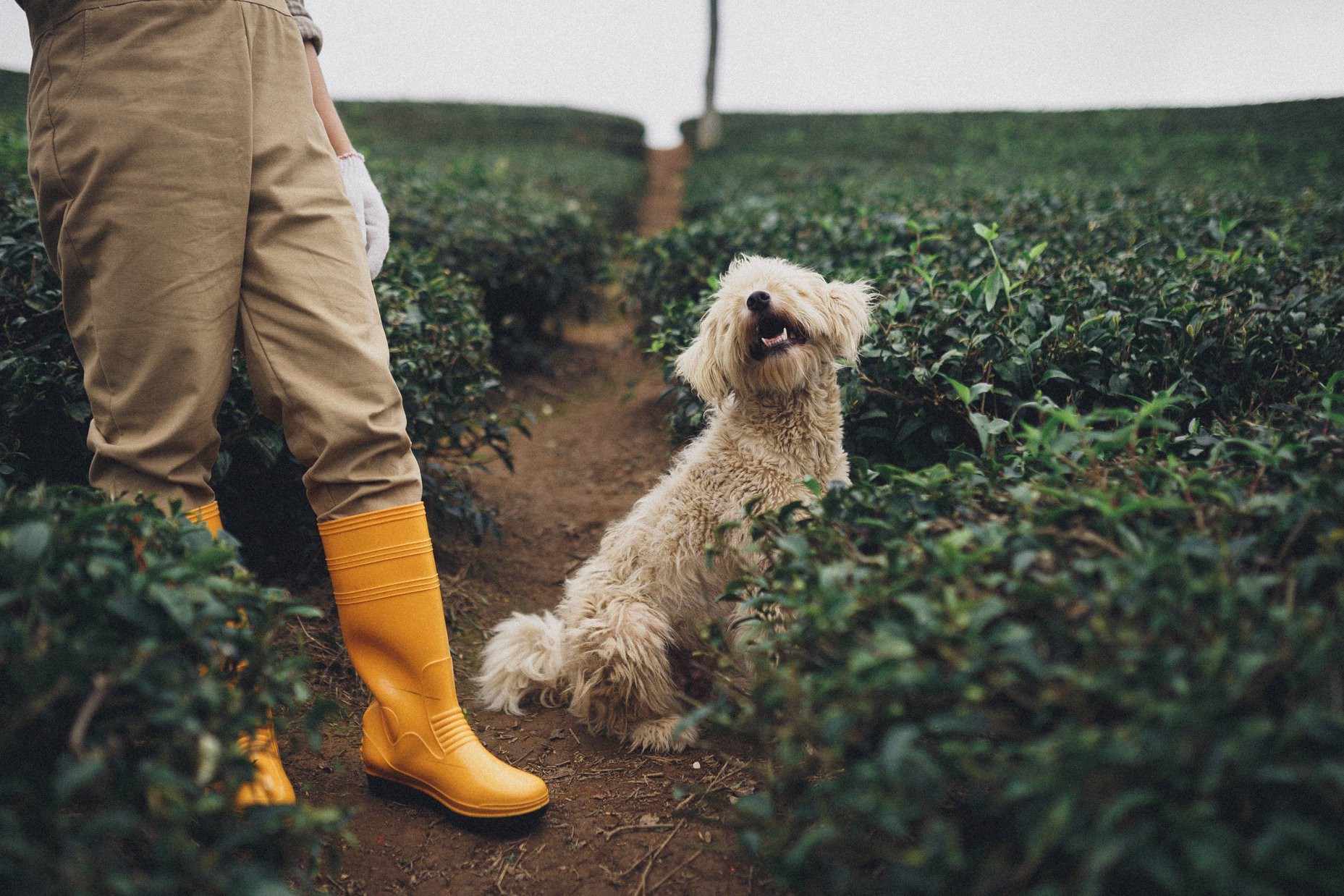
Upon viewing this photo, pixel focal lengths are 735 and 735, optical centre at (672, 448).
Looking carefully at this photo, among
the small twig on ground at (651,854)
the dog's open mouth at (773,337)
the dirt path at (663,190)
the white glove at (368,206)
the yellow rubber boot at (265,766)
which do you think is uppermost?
the dirt path at (663,190)

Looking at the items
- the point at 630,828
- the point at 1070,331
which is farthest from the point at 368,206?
the point at 1070,331

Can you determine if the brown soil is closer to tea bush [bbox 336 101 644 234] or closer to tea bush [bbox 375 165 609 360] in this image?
tea bush [bbox 375 165 609 360]

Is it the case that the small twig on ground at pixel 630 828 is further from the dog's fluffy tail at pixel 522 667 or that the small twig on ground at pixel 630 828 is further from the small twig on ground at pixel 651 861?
the dog's fluffy tail at pixel 522 667

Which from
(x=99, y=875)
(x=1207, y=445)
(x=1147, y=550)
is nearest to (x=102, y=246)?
(x=99, y=875)

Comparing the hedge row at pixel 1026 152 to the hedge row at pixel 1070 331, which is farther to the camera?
the hedge row at pixel 1026 152

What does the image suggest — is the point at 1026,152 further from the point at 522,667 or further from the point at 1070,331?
the point at 522,667

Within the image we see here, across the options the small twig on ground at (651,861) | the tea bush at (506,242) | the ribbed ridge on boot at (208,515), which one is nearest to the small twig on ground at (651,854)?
the small twig on ground at (651,861)

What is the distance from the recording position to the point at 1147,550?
1241 mm

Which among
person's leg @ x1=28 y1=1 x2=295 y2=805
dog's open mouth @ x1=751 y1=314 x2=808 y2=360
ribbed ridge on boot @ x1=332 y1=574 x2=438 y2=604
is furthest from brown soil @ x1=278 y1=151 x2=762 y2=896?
dog's open mouth @ x1=751 y1=314 x2=808 y2=360

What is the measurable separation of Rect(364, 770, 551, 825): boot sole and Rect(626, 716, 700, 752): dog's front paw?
423mm

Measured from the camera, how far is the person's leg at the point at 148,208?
1.71m

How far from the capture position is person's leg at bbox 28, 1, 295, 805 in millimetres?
1707

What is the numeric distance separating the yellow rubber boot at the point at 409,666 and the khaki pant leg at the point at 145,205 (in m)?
0.46

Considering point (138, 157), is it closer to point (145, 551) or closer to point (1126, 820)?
point (145, 551)
